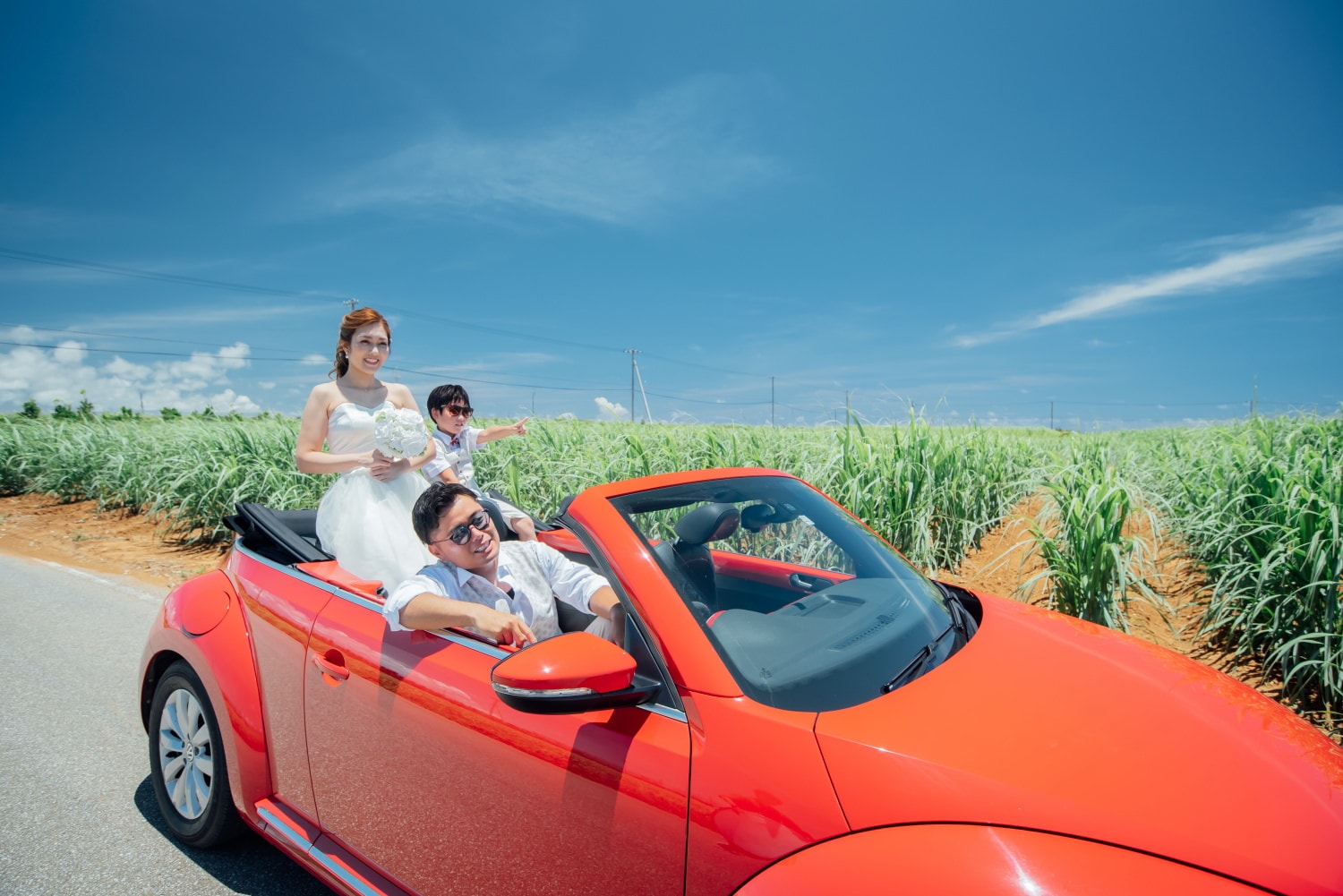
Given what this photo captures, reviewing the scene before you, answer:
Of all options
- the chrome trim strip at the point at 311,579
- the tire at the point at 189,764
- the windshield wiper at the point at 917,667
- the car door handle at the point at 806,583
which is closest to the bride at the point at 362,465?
the chrome trim strip at the point at 311,579

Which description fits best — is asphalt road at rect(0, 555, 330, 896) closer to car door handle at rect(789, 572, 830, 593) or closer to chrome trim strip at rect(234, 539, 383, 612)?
chrome trim strip at rect(234, 539, 383, 612)

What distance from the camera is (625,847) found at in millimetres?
1457

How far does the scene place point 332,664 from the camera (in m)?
2.08

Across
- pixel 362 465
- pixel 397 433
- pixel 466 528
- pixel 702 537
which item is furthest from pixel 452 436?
pixel 702 537

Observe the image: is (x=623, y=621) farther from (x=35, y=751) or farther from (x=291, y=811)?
(x=35, y=751)

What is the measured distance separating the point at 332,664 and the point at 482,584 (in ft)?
1.52

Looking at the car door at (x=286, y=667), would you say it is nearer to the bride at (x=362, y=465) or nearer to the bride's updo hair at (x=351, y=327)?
the bride at (x=362, y=465)

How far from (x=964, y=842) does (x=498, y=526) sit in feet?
6.66

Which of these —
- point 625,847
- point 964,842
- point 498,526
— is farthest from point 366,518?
point 964,842

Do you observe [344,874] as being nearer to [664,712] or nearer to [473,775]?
[473,775]

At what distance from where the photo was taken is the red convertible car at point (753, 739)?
122 centimetres

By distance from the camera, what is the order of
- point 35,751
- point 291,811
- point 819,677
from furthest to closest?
point 35,751
point 291,811
point 819,677

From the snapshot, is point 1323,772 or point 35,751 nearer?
point 1323,772

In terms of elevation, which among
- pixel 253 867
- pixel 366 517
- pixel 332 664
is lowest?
pixel 253 867
